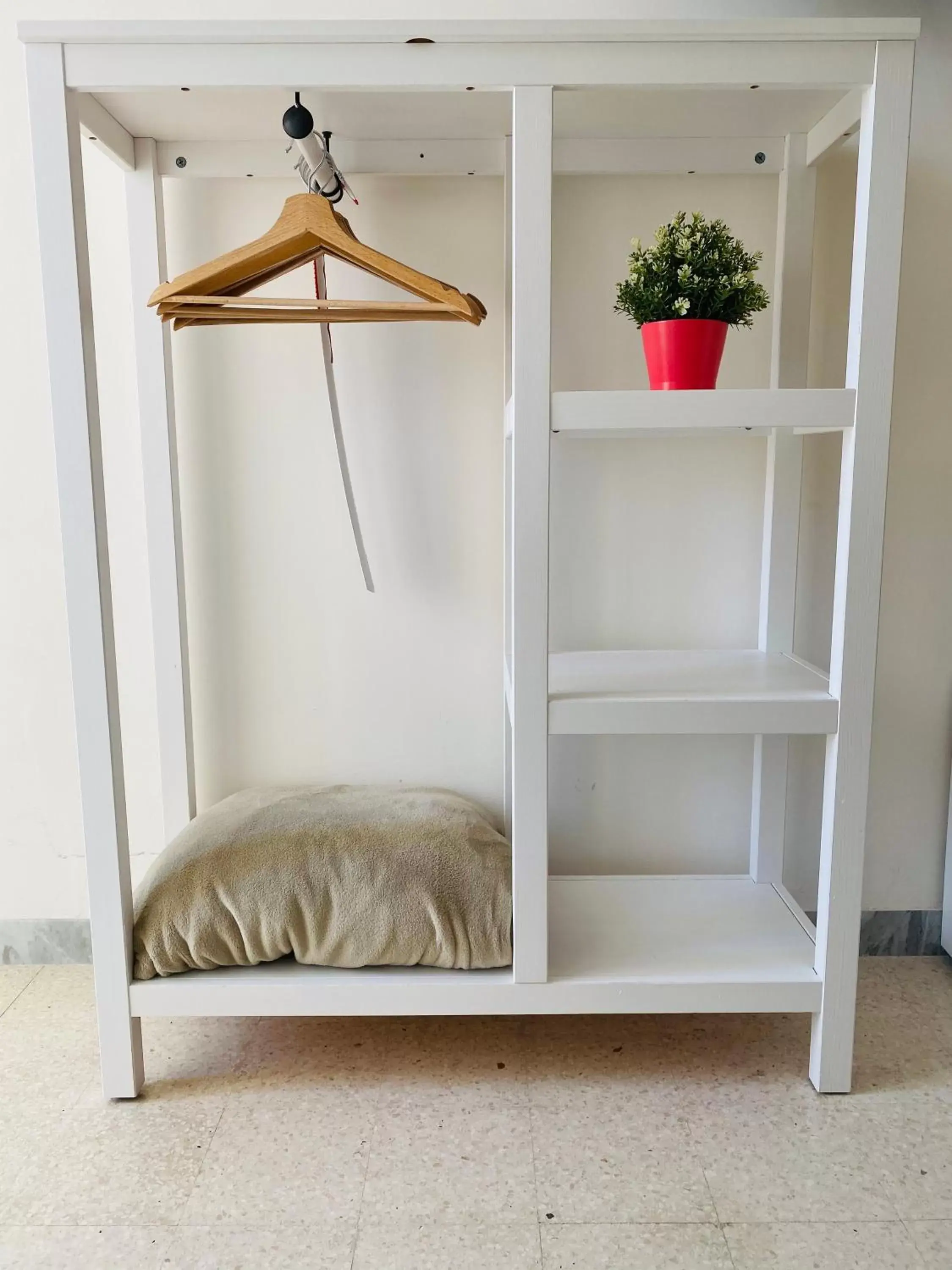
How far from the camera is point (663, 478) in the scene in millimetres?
1774

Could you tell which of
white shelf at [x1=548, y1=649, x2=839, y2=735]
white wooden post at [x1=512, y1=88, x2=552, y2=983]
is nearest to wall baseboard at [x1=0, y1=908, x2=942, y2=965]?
white shelf at [x1=548, y1=649, x2=839, y2=735]

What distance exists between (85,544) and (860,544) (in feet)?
3.63

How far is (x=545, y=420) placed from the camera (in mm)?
1310

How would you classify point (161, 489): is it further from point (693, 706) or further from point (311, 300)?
point (693, 706)

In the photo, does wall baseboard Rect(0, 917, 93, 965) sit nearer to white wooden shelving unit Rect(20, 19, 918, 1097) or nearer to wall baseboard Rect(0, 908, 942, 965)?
wall baseboard Rect(0, 908, 942, 965)

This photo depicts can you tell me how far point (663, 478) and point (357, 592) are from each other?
62 centimetres

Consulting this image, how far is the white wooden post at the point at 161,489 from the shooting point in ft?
5.35

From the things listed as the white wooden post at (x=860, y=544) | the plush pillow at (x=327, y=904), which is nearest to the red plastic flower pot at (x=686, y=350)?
the white wooden post at (x=860, y=544)

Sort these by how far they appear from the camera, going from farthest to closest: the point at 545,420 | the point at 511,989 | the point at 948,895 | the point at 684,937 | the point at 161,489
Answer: the point at 948,895 < the point at 161,489 < the point at 684,937 < the point at 511,989 < the point at 545,420

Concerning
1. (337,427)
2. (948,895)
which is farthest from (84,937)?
(948,895)

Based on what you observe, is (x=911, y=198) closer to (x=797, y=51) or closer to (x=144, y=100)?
(x=797, y=51)

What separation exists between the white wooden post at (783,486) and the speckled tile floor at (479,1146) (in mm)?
358

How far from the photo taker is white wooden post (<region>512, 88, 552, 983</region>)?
125cm

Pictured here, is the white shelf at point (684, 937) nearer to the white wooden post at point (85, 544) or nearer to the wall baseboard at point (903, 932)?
the wall baseboard at point (903, 932)
